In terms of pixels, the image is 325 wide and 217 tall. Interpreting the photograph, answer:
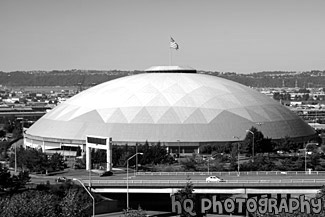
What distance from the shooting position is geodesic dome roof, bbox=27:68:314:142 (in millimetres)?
110000

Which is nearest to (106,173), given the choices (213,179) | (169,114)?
(213,179)

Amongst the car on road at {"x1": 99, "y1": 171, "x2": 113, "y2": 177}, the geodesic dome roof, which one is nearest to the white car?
the car on road at {"x1": 99, "y1": 171, "x2": 113, "y2": 177}

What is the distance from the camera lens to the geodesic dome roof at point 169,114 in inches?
4331

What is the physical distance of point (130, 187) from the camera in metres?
71.6

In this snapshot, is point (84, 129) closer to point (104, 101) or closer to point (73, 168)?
point (104, 101)

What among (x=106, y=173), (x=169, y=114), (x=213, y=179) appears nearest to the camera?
(x=213, y=179)

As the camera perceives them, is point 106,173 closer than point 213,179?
No

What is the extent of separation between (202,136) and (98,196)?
38.7 meters

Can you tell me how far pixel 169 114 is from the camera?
11169cm

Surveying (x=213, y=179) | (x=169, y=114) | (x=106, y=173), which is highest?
(x=169, y=114)

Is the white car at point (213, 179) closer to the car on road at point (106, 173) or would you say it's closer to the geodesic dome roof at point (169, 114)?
the car on road at point (106, 173)

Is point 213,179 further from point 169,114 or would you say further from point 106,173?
point 169,114

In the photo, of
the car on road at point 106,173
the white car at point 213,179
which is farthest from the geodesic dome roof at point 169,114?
the white car at point 213,179

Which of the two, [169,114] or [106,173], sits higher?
[169,114]
